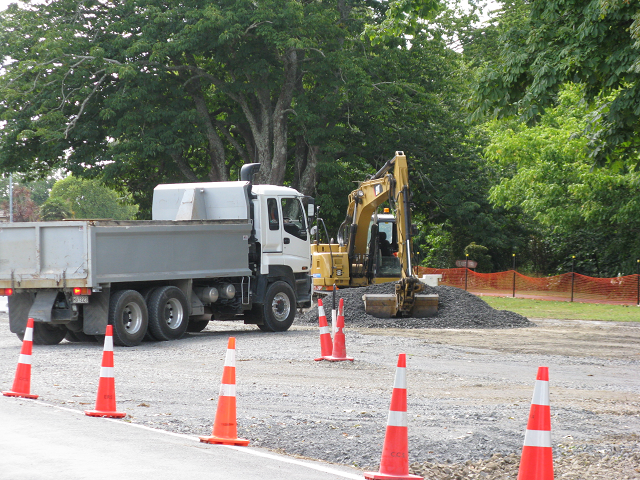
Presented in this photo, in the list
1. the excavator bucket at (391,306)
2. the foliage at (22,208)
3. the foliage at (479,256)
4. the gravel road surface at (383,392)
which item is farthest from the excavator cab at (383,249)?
the foliage at (22,208)

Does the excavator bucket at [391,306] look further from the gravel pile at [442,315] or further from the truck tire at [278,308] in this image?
the truck tire at [278,308]

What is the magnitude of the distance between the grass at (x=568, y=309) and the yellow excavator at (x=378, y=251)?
459cm

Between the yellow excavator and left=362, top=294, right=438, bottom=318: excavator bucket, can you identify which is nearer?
the yellow excavator

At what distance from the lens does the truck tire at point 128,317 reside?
15.7 m

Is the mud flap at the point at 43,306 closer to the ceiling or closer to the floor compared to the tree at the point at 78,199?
closer to the floor

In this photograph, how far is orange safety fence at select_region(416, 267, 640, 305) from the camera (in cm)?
3081

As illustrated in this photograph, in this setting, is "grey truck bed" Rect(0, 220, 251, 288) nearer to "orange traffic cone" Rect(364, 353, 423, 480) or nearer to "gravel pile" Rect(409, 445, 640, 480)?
"gravel pile" Rect(409, 445, 640, 480)

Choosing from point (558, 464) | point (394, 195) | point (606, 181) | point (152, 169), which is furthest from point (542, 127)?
point (558, 464)

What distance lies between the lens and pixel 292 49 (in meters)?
30.8

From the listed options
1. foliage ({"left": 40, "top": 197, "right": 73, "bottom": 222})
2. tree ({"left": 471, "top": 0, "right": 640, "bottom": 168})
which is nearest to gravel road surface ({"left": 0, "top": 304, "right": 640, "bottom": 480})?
tree ({"left": 471, "top": 0, "right": 640, "bottom": 168})

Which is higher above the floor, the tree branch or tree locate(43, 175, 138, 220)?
tree locate(43, 175, 138, 220)

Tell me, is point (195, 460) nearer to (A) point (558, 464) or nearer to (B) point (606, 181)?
(A) point (558, 464)

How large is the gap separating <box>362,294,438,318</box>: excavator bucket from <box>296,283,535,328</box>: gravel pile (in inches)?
8.6

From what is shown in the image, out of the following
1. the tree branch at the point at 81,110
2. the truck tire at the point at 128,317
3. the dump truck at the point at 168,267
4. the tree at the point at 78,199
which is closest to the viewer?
the dump truck at the point at 168,267
